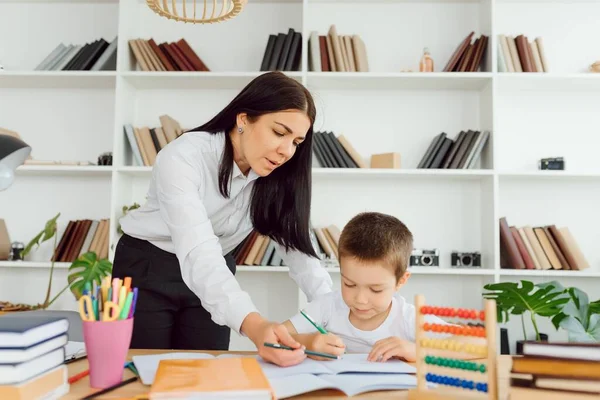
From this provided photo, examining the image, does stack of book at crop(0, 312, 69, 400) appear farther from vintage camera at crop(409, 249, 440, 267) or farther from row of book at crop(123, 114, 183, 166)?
vintage camera at crop(409, 249, 440, 267)

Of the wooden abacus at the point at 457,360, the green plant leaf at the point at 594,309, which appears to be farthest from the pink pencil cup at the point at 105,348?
the green plant leaf at the point at 594,309

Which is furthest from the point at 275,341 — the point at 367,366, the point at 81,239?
the point at 81,239

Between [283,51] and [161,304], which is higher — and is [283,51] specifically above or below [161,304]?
above

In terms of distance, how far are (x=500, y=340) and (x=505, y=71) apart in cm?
144

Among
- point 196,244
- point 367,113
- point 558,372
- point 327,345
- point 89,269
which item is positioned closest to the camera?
point 558,372

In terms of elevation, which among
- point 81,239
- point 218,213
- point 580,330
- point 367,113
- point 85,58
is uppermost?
point 85,58

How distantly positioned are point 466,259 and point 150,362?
2.46m

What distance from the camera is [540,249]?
3182 mm

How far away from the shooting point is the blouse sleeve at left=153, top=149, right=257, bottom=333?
128 cm

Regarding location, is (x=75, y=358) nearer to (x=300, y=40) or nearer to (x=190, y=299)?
(x=190, y=299)

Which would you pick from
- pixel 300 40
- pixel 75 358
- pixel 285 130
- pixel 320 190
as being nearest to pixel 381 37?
pixel 300 40

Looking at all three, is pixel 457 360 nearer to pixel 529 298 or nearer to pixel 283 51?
pixel 529 298

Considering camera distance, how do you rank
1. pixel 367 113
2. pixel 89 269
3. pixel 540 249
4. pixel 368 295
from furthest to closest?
pixel 367 113 < pixel 540 249 < pixel 89 269 < pixel 368 295

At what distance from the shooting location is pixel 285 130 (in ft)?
4.97
